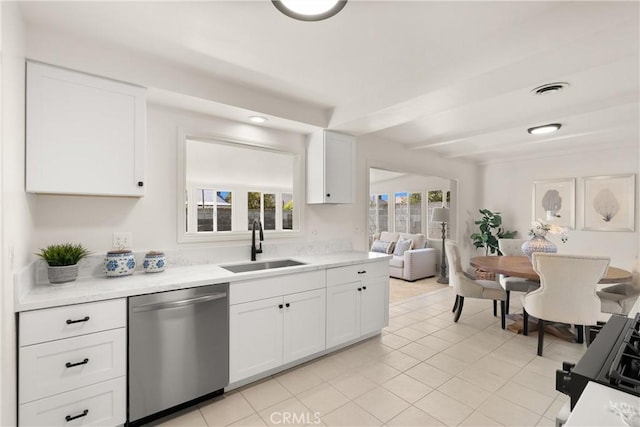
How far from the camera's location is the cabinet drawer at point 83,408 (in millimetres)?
1490

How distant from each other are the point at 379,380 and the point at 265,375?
906 millimetres

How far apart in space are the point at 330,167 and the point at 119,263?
201 cm

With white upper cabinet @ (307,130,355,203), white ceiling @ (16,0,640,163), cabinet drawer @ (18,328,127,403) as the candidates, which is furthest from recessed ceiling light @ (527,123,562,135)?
cabinet drawer @ (18,328,127,403)

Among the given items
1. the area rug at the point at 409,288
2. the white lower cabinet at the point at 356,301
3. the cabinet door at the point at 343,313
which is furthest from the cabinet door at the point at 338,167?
the area rug at the point at 409,288

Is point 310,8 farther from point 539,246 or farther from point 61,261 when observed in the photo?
point 539,246

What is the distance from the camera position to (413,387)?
2266 millimetres

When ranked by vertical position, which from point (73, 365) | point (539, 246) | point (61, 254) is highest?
point (61, 254)

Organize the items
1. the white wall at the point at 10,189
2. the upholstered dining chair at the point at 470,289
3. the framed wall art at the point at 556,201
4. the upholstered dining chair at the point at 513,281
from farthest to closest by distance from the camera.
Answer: the framed wall art at the point at 556,201 < the upholstered dining chair at the point at 513,281 < the upholstered dining chair at the point at 470,289 < the white wall at the point at 10,189

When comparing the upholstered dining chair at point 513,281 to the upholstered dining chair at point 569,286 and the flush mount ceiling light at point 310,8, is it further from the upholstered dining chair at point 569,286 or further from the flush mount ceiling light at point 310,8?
the flush mount ceiling light at point 310,8

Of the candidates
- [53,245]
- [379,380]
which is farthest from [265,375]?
[53,245]

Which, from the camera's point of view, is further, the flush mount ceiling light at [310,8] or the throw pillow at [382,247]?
the throw pillow at [382,247]

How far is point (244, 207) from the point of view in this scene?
298 cm

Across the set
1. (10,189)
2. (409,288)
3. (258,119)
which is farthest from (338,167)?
(409,288)

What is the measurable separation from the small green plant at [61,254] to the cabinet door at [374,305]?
7.50 feet
